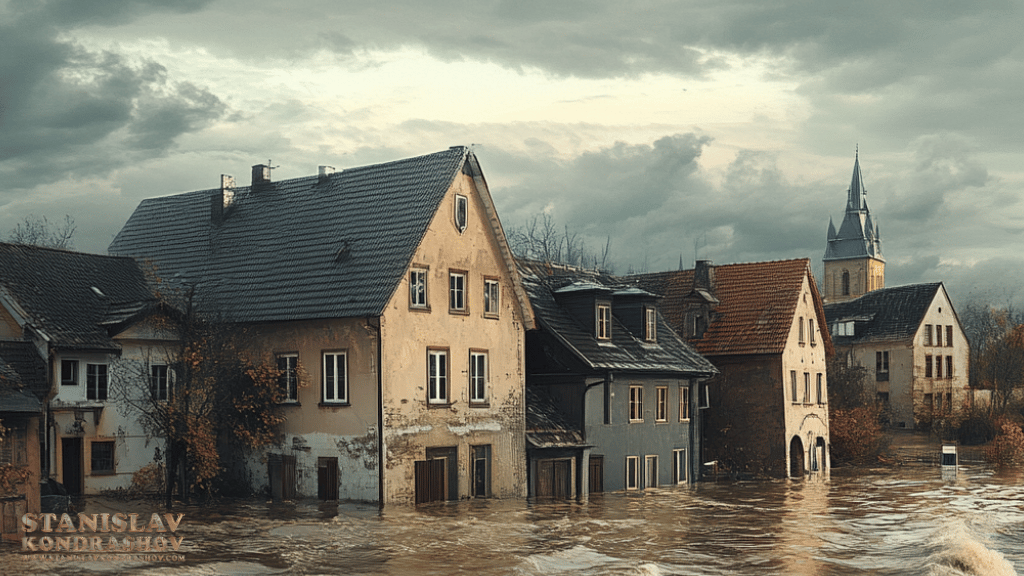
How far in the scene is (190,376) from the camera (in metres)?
31.4

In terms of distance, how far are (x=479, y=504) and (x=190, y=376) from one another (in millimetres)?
9702

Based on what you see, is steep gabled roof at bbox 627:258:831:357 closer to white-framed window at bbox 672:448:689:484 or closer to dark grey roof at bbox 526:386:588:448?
white-framed window at bbox 672:448:689:484

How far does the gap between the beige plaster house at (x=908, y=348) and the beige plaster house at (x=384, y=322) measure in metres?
48.6

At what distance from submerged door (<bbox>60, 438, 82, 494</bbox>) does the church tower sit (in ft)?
409

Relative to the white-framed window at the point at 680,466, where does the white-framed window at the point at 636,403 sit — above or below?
above

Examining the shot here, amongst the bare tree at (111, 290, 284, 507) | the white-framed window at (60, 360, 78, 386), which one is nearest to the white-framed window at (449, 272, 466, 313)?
the bare tree at (111, 290, 284, 507)

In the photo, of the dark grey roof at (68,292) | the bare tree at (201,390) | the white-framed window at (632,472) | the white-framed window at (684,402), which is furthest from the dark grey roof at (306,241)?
the white-framed window at (684,402)

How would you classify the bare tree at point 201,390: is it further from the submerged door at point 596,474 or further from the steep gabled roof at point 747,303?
the steep gabled roof at point 747,303

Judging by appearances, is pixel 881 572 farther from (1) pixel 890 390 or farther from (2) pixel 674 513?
(1) pixel 890 390

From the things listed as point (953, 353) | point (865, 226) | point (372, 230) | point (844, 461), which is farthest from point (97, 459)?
point (865, 226)

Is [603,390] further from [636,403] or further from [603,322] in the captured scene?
[603,322]

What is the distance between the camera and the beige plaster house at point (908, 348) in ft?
259

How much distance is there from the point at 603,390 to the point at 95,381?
57.7 ft

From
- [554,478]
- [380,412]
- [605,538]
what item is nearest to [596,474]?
[554,478]
